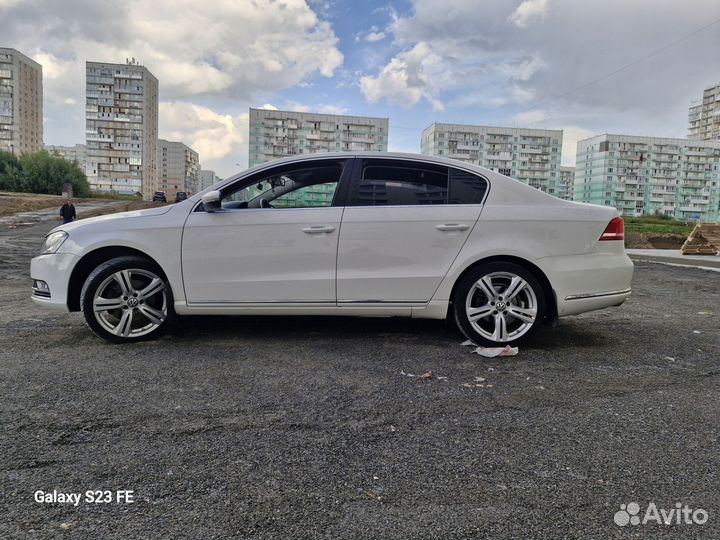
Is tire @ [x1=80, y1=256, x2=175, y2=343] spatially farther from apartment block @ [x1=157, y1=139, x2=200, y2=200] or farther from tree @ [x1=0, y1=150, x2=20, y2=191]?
apartment block @ [x1=157, y1=139, x2=200, y2=200]

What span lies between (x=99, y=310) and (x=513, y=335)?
3.45 metres

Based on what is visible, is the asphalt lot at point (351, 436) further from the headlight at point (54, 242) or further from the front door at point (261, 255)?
the headlight at point (54, 242)

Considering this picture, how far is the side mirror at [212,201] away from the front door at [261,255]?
0.04 metres

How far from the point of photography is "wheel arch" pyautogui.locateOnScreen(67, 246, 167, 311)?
412 centimetres

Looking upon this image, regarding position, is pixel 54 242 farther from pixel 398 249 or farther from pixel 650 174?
pixel 650 174

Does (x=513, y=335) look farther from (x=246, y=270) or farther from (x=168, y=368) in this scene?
(x=168, y=368)

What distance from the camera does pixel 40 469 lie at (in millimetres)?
2109

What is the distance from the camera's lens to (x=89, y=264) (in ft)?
13.8

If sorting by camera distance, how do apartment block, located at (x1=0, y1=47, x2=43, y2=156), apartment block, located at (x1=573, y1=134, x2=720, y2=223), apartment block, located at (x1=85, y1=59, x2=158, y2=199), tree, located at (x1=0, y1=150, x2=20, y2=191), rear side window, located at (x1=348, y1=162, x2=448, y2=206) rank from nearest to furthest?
1. rear side window, located at (x1=348, y1=162, x2=448, y2=206)
2. tree, located at (x1=0, y1=150, x2=20, y2=191)
3. apartment block, located at (x1=0, y1=47, x2=43, y2=156)
4. apartment block, located at (x1=573, y1=134, x2=720, y2=223)
5. apartment block, located at (x1=85, y1=59, x2=158, y2=199)

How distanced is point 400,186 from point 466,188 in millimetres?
564

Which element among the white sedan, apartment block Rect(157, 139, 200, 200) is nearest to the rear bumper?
the white sedan

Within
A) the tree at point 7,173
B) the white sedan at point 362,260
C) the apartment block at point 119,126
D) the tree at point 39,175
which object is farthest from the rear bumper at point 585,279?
the apartment block at point 119,126

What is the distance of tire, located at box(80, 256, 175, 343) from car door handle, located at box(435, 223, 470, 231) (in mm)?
2331

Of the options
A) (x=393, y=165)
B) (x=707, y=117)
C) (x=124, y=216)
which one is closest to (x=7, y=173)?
(x=124, y=216)
